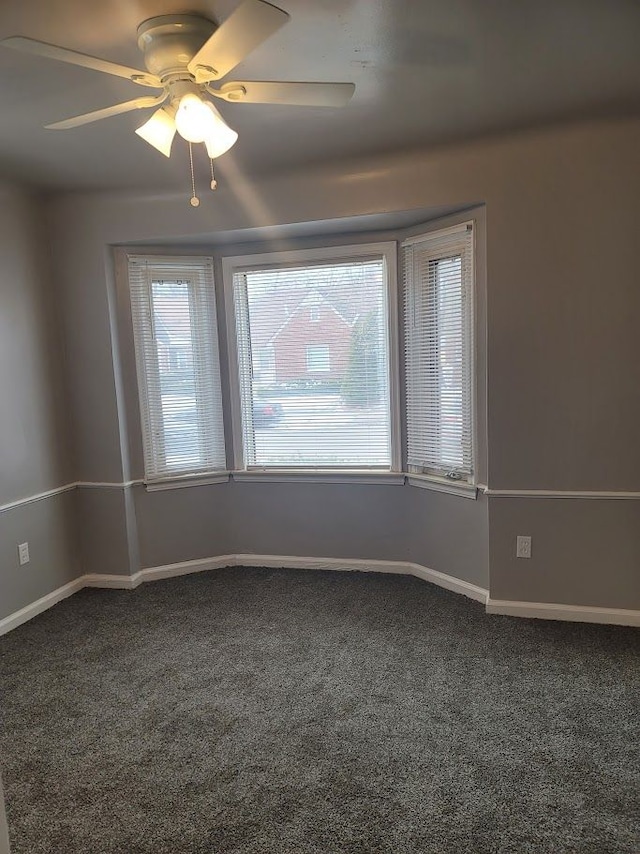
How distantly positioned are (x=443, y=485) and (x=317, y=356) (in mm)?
1160

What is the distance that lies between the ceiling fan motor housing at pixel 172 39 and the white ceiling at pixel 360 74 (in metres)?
0.03

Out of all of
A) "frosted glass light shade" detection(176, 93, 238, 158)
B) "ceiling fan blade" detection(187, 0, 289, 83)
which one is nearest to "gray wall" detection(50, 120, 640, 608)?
"frosted glass light shade" detection(176, 93, 238, 158)

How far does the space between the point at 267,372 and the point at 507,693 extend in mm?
2381

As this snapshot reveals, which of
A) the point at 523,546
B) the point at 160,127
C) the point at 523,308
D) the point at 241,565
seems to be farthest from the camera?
the point at 241,565

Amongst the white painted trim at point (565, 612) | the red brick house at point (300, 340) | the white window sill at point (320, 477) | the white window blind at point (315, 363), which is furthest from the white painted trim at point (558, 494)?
the red brick house at point (300, 340)

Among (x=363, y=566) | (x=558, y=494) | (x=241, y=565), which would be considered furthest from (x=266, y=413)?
(x=558, y=494)

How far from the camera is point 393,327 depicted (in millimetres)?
3541

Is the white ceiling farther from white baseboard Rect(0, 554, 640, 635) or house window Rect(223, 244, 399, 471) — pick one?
white baseboard Rect(0, 554, 640, 635)

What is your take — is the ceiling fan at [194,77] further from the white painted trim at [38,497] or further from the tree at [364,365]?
the white painted trim at [38,497]

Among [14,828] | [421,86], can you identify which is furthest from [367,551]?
[421,86]

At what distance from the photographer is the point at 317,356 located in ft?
12.2

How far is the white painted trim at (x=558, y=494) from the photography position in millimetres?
2893

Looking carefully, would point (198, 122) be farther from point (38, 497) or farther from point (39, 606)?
point (39, 606)

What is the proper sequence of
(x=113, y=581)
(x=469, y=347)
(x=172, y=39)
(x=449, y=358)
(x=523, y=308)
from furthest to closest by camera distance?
1. (x=113, y=581)
2. (x=449, y=358)
3. (x=469, y=347)
4. (x=523, y=308)
5. (x=172, y=39)
